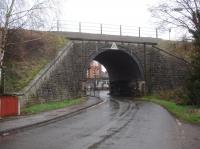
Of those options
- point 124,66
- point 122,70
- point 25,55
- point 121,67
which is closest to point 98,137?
point 25,55

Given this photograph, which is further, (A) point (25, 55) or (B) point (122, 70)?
(B) point (122, 70)

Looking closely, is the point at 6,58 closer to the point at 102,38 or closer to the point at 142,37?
the point at 102,38

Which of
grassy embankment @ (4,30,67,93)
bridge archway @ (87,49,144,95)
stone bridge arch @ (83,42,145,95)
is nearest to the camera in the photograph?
grassy embankment @ (4,30,67,93)

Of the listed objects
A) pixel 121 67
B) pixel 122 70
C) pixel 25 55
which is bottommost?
pixel 122 70

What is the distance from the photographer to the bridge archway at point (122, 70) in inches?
1841

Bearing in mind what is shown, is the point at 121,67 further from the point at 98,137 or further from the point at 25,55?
the point at 98,137

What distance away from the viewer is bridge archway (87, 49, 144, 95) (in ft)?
153

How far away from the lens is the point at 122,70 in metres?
52.8

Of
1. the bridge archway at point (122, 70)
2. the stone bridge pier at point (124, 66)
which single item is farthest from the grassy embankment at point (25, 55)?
the bridge archway at point (122, 70)

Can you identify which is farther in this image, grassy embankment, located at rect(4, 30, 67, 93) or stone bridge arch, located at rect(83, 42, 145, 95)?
stone bridge arch, located at rect(83, 42, 145, 95)

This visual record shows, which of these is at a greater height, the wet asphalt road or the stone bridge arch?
the stone bridge arch

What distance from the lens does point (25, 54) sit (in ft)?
112

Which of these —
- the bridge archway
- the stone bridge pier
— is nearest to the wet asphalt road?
the stone bridge pier

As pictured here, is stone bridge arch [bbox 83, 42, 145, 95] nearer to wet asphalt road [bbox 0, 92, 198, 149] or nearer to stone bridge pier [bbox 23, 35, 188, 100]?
stone bridge pier [bbox 23, 35, 188, 100]
